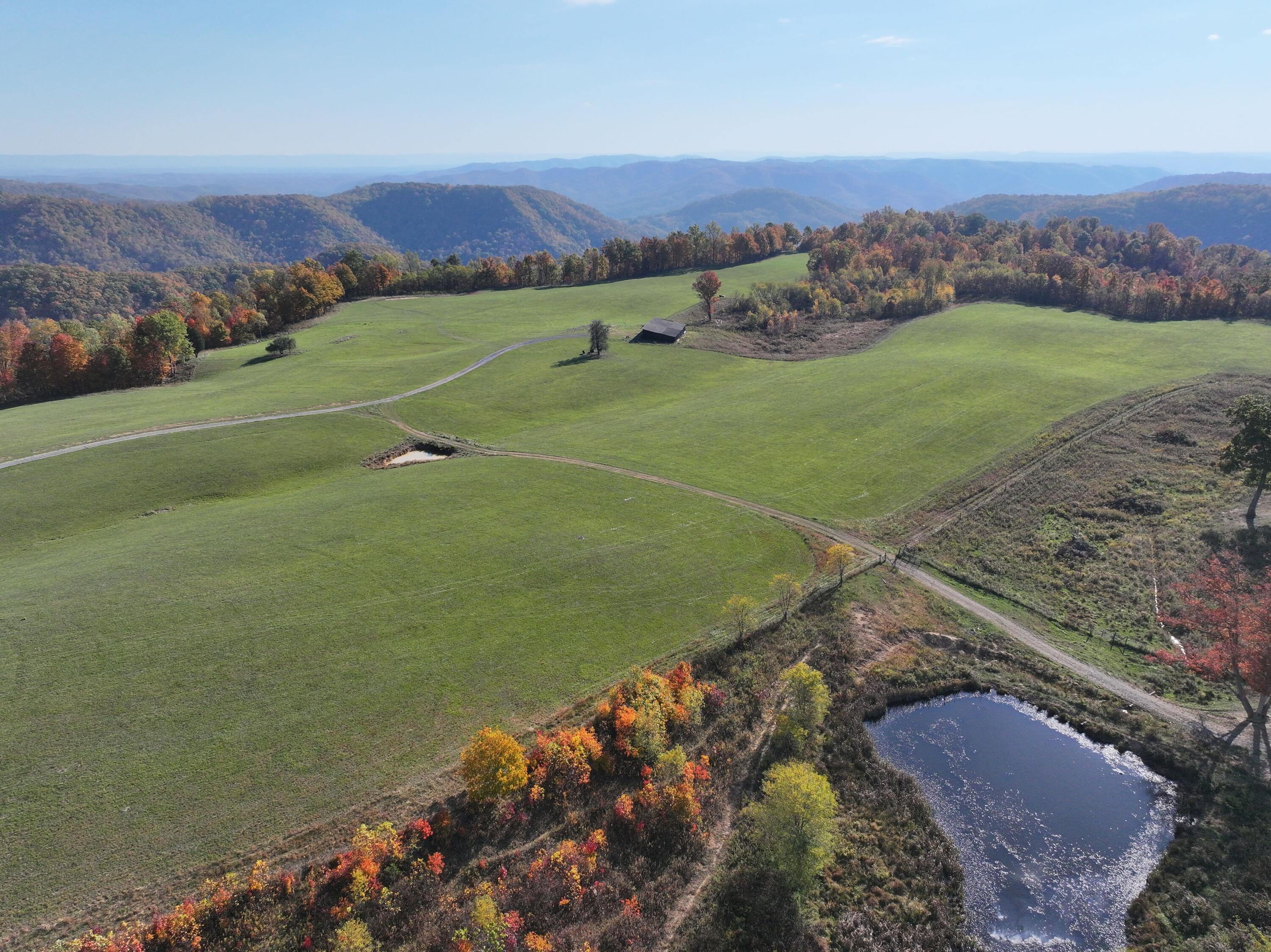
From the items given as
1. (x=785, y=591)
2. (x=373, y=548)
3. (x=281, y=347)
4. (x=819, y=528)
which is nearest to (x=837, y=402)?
(x=819, y=528)

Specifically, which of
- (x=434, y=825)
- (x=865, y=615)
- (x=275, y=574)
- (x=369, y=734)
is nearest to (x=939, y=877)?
(x=865, y=615)

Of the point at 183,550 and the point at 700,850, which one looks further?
the point at 183,550

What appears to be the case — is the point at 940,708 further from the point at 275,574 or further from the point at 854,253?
the point at 854,253

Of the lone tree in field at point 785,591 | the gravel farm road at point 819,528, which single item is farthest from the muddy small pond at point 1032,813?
the lone tree in field at point 785,591

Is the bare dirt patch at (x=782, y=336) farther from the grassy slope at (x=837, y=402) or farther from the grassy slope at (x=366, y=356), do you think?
the grassy slope at (x=366, y=356)

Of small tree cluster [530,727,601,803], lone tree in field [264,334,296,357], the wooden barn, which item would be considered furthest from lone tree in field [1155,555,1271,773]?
lone tree in field [264,334,296,357]

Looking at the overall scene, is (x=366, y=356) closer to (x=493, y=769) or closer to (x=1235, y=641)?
(x=493, y=769)
